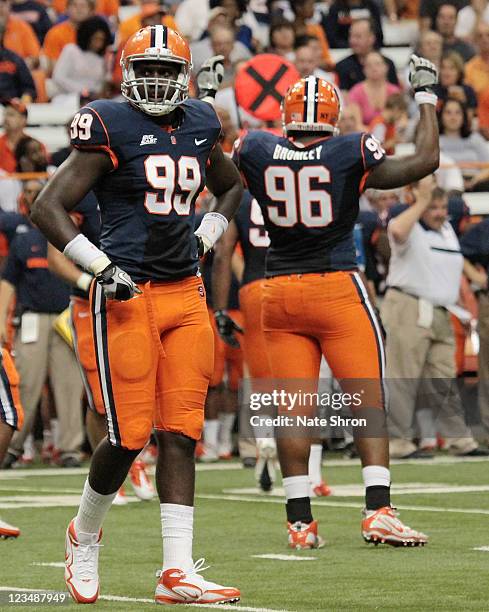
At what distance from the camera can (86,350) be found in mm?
8414

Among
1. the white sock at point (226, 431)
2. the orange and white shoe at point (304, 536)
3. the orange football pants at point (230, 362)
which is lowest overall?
the white sock at point (226, 431)

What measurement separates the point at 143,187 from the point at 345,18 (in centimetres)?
1278

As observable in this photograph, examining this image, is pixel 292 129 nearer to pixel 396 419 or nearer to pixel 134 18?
pixel 396 419

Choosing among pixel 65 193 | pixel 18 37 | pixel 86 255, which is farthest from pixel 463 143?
pixel 86 255

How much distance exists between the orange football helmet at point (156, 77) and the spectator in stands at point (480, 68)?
1128 centimetres

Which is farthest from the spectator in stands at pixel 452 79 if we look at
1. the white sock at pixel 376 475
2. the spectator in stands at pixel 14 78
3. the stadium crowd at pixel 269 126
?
the white sock at pixel 376 475

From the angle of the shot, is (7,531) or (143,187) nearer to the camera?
(143,187)

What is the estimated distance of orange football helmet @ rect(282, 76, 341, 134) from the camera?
24.1ft

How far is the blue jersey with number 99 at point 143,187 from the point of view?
5.58m

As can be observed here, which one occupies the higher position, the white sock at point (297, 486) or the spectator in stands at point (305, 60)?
the spectator in stands at point (305, 60)

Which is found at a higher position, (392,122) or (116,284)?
(116,284)

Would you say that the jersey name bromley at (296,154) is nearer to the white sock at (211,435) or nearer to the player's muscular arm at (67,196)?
the player's muscular arm at (67,196)

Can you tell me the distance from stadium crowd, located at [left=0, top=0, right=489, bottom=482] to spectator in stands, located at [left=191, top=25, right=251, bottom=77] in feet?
0.06

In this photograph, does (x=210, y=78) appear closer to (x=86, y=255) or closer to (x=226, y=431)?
(x=86, y=255)
